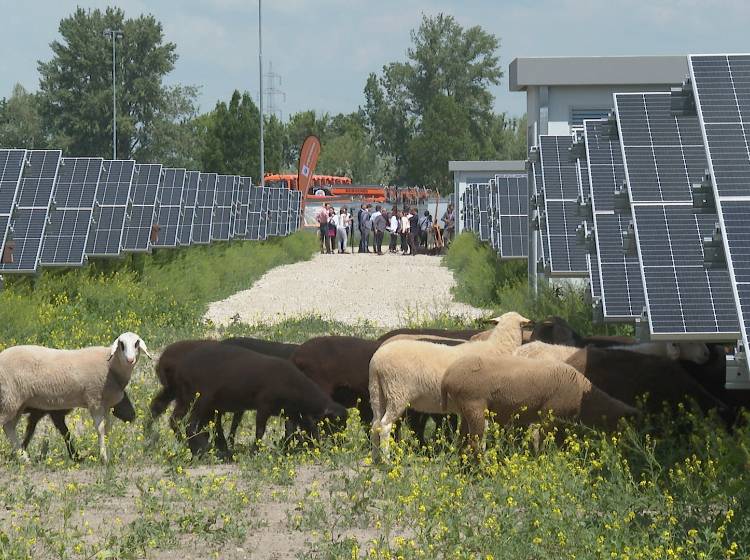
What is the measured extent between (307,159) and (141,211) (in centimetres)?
3698

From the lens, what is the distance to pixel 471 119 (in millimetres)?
118875

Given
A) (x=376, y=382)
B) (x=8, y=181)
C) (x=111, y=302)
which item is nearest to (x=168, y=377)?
(x=376, y=382)

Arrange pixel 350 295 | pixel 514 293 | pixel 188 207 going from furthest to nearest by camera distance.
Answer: pixel 188 207 < pixel 350 295 < pixel 514 293

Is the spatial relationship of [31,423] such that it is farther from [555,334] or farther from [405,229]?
[405,229]

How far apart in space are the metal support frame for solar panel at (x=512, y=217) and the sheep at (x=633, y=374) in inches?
601

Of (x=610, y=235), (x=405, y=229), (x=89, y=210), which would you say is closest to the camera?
(x=610, y=235)

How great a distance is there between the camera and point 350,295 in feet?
98.2

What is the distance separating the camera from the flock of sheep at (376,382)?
10.2 metres

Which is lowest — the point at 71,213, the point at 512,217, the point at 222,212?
the point at 71,213

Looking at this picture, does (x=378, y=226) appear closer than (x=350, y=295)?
No

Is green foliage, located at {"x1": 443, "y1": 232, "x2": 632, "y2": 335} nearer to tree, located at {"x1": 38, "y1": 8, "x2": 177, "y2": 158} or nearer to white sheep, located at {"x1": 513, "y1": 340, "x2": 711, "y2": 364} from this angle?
white sheep, located at {"x1": 513, "y1": 340, "x2": 711, "y2": 364}

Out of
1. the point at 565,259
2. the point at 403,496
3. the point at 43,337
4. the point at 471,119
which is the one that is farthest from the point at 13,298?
the point at 471,119

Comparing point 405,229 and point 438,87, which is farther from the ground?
point 438,87

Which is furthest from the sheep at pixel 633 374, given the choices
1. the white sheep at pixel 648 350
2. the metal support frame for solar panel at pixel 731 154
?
the metal support frame for solar panel at pixel 731 154
